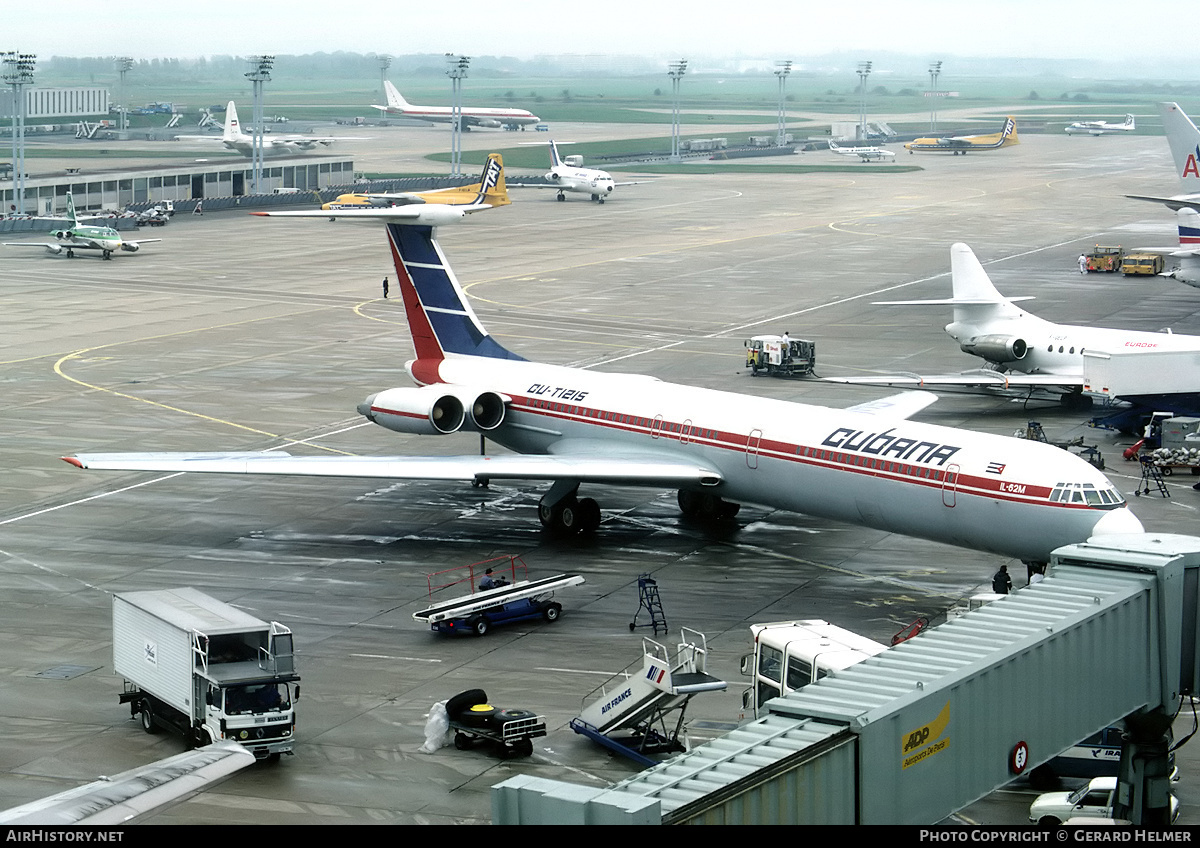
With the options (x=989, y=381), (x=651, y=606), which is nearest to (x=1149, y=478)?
(x=989, y=381)

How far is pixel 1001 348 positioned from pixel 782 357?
864cm

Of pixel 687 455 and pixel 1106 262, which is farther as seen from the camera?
pixel 1106 262

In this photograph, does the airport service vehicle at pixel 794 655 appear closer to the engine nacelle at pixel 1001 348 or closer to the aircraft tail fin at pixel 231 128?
the engine nacelle at pixel 1001 348

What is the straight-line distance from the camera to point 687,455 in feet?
120

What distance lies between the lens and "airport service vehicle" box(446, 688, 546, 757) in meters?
24.0

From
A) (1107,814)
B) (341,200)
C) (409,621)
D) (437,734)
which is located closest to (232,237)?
(341,200)

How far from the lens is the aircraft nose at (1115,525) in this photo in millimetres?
29188

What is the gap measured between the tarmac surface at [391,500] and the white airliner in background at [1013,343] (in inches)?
45.2

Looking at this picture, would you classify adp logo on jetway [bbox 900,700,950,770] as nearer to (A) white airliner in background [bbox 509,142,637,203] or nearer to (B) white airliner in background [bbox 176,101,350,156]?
(A) white airliner in background [bbox 509,142,637,203]

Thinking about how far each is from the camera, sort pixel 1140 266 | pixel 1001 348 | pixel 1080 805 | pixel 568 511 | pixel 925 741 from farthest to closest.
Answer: pixel 1140 266 < pixel 1001 348 < pixel 568 511 < pixel 1080 805 < pixel 925 741

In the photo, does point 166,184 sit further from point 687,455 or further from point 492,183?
point 687,455

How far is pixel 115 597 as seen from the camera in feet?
88.3

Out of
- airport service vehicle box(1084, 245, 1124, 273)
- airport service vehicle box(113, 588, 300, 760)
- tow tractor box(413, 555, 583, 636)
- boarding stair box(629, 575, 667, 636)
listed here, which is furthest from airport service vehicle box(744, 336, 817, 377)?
airport service vehicle box(1084, 245, 1124, 273)

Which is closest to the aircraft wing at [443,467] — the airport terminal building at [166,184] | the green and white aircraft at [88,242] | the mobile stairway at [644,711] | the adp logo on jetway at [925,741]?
the mobile stairway at [644,711]
